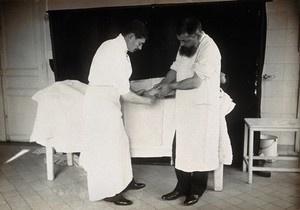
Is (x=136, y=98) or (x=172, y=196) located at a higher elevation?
(x=136, y=98)

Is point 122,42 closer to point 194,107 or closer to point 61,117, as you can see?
point 194,107

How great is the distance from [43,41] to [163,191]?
263 centimetres

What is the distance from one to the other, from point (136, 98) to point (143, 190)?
2.93 feet

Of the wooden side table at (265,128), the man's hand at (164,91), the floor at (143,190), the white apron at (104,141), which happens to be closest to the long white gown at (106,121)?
the white apron at (104,141)

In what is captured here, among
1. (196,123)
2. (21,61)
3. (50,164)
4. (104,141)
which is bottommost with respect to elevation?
(50,164)

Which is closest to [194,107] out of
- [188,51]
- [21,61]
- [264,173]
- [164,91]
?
[164,91]

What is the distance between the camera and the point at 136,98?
2590 mm

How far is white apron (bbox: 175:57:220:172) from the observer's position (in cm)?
261

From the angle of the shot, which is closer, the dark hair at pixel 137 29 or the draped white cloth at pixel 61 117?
the dark hair at pixel 137 29

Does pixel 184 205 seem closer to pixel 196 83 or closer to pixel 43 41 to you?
pixel 196 83

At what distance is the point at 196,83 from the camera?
2547 millimetres

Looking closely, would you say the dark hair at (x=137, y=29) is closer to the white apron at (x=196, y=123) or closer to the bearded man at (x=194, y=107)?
the bearded man at (x=194, y=107)

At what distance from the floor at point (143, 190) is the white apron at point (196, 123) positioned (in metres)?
0.34

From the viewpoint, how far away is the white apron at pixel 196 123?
8.56 feet
